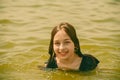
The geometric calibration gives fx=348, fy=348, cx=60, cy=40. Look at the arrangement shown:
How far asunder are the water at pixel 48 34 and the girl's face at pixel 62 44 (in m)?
0.59

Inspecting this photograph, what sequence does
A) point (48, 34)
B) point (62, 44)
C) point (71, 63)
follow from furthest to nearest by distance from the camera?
1. point (48, 34)
2. point (71, 63)
3. point (62, 44)

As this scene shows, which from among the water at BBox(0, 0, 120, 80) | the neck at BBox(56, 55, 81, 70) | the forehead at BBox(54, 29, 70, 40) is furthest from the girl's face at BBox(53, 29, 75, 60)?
the water at BBox(0, 0, 120, 80)

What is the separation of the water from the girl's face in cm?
59

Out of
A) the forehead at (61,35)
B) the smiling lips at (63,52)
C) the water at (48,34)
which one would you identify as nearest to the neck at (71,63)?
the water at (48,34)

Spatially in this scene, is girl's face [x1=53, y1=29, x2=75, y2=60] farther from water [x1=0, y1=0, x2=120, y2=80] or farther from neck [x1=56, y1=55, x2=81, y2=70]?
water [x1=0, y1=0, x2=120, y2=80]

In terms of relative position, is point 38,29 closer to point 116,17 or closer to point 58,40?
point 116,17

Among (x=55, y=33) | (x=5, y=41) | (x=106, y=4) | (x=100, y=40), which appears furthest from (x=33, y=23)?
(x=55, y=33)

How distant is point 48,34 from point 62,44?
3.07 meters

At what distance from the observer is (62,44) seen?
19.7ft

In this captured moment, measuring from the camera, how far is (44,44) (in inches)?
331

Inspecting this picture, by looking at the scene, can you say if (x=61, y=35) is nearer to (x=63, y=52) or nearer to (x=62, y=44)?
(x=62, y=44)

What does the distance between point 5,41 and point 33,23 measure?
1.71 meters

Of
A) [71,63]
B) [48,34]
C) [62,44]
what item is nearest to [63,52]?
[62,44]

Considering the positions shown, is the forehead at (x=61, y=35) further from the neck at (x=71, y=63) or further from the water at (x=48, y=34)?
the water at (x=48, y=34)
